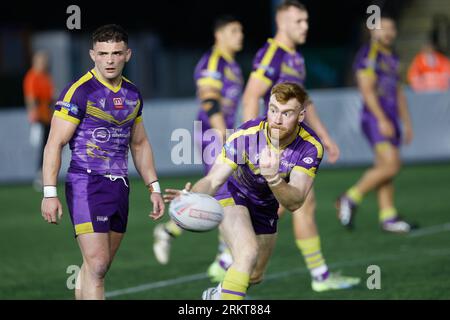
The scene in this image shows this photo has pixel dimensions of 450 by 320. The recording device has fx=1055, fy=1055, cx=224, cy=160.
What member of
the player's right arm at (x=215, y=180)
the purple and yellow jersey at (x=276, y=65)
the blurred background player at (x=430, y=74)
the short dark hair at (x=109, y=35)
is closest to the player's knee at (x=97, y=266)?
the player's right arm at (x=215, y=180)

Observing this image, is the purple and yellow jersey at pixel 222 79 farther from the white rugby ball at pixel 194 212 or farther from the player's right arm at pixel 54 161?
the white rugby ball at pixel 194 212

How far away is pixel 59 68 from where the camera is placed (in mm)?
28938

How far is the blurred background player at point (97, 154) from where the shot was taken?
715cm

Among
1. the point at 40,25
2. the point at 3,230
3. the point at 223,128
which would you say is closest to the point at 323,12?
the point at 40,25

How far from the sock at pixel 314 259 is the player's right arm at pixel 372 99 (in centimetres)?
349

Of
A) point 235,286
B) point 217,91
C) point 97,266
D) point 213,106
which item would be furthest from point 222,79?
point 97,266

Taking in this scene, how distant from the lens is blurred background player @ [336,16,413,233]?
12609 mm

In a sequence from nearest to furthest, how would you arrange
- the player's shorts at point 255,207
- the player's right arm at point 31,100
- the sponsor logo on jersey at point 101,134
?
the sponsor logo on jersey at point 101,134 < the player's shorts at point 255,207 < the player's right arm at point 31,100

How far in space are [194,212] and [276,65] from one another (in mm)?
3162

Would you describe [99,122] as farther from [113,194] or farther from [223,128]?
[223,128]

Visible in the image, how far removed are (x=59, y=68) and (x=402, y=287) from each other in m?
21.1

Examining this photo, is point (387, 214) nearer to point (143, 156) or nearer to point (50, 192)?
point (143, 156)

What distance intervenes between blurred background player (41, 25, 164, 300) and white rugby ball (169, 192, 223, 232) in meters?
0.62

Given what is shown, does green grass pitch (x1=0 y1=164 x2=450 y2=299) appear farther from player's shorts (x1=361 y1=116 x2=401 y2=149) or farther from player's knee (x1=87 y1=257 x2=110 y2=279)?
player's knee (x1=87 y1=257 x2=110 y2=279)
